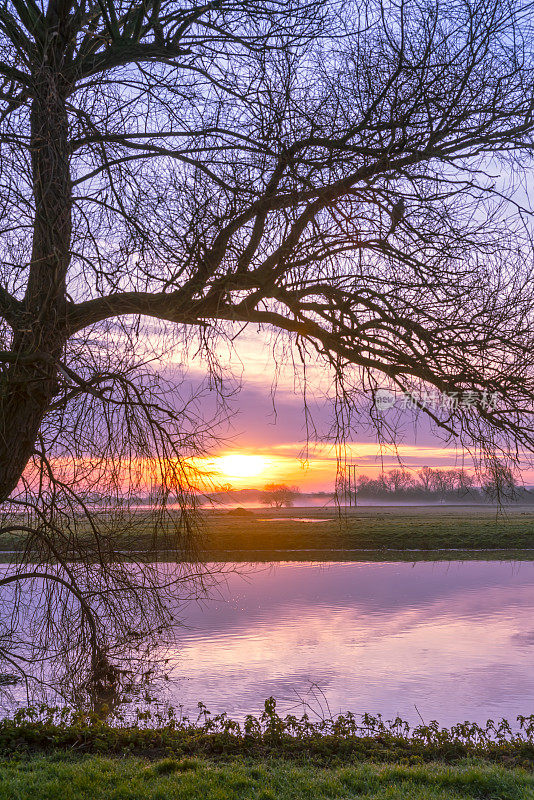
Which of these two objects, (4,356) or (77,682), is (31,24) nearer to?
(4,356)

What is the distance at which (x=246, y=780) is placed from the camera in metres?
4.73

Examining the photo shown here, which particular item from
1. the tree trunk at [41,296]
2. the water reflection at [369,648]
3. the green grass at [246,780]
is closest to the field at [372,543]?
the water reflection at [369,648]

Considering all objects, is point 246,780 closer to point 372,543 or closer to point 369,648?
point 369,648

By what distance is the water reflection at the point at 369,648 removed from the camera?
297 inches

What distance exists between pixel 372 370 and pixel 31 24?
119 inches

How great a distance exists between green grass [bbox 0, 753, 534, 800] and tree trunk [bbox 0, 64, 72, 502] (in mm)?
1963

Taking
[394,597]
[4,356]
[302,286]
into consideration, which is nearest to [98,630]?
[4,356]

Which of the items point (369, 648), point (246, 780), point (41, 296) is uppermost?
point (41, 296)

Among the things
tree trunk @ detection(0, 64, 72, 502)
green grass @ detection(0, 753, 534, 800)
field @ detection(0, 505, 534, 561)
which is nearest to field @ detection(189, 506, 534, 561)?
field @ detection(0, 505, 534, 561)

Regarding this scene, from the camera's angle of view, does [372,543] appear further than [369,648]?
Yes

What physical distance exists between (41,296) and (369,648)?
7.24 m

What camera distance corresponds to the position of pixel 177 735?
5.98 meters

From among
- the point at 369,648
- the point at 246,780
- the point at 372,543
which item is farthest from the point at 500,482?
the point at 372,543

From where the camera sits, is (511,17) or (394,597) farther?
(394,597)
